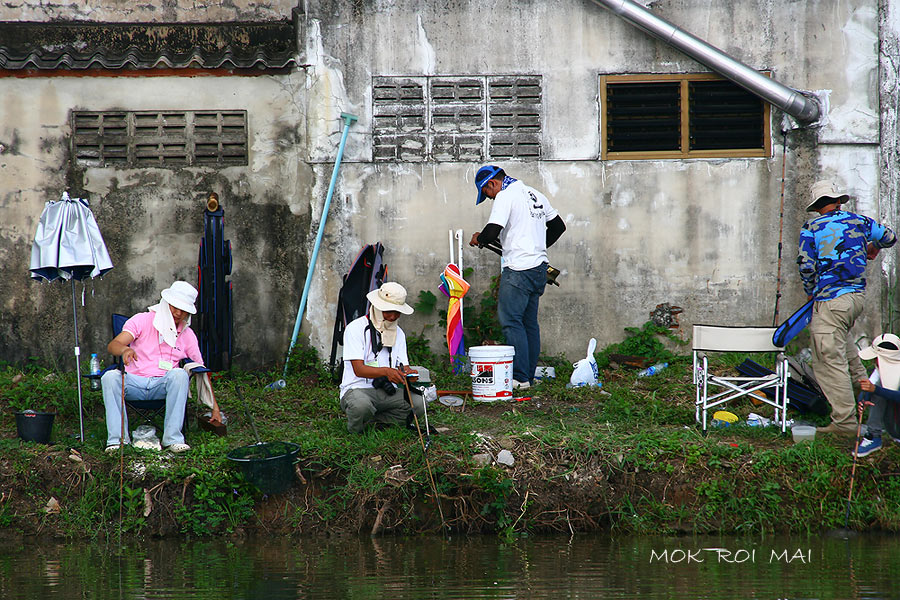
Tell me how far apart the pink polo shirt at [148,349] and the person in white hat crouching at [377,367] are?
1.42 m

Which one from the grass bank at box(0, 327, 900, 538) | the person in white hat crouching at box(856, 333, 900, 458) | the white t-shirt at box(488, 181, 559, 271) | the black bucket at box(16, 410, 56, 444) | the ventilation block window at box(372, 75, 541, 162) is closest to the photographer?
the grass bank at box(0, 327, 900, 538)

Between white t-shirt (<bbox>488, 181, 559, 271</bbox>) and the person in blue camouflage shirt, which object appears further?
white t-shirt (<bbox>488, 181, 559, 271</bbox>)

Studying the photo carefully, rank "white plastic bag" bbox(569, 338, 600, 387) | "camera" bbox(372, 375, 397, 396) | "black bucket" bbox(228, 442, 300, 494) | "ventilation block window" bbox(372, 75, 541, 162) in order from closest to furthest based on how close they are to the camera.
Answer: "black bucket" bbox(228, 442, 300, 494) → "camera" bbox(372, 375, 397, 396) → "white plastic bag" bbox(569, 338, 600, 387) → "ventilation block window" bbox(372, 75, 541, 162)

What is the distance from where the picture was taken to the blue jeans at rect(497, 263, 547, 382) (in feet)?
30.1

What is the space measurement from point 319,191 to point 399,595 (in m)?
5.60

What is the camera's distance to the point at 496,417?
27.7 feet

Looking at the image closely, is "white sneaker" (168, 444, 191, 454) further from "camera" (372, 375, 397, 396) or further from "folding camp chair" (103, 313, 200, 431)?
"camera" (372, 375, 397, 396)

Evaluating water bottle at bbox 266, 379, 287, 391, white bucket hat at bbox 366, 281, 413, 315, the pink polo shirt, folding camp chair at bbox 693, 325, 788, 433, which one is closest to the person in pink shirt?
the pink polo shirt

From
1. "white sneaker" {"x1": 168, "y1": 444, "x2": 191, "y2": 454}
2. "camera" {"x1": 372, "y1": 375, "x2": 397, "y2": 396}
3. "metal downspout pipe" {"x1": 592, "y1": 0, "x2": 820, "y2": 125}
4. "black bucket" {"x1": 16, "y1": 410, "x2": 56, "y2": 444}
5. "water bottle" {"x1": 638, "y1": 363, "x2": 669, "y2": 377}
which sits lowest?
"white sneaker" {"x1": 168, "y1": 444, "x2": 191, "y2": 454}

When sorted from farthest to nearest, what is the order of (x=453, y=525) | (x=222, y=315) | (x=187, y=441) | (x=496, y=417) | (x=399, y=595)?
1. (x=222, y=315)
2. (x=496, y=417)
3. (x=187, y=441)
4. (x=453, y=525)
5. (x=399, y=595)

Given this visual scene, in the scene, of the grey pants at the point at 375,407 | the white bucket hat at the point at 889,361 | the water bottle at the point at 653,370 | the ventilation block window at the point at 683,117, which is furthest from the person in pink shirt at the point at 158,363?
the white bucket hat at the point at 889,361

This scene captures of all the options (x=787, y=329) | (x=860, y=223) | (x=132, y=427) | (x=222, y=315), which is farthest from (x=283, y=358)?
(x=860, y=223)

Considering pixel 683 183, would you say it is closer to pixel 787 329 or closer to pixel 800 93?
pixel 800 93

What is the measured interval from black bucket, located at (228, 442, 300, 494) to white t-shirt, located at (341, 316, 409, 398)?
0.84 meters
